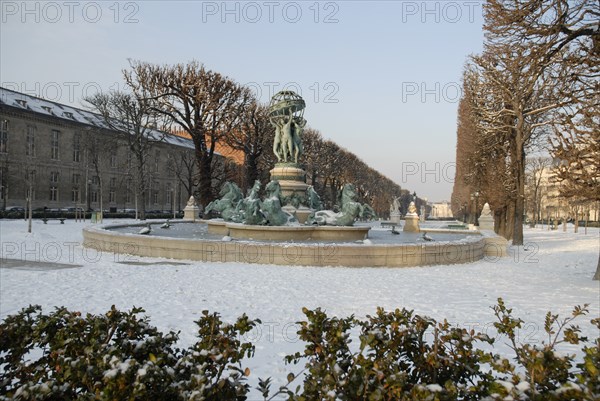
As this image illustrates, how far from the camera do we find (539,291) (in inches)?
407

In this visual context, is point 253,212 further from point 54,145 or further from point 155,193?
point 155,193

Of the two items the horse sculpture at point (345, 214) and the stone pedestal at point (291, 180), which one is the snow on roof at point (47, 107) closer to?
the stone pedestal at point (291, 180)

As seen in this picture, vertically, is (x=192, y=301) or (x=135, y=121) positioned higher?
(x=135, y=121)

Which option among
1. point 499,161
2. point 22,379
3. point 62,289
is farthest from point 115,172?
point 22,379

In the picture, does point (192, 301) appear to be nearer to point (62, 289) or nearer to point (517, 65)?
point (62, 289)

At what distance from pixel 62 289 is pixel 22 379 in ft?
22.8

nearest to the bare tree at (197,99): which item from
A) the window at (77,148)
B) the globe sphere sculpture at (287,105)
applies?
the globe sphere sculpture at (287,105)

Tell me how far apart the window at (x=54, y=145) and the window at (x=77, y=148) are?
2218mm

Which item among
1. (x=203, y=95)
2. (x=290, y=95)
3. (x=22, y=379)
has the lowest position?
(x=22, y=379)

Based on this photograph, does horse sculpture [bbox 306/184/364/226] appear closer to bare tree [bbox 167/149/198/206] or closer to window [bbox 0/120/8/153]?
bare tree [bbox 167/149/198/206]

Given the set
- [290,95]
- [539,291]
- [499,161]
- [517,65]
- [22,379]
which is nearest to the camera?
[22,379]

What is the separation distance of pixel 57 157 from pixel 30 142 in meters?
4.63

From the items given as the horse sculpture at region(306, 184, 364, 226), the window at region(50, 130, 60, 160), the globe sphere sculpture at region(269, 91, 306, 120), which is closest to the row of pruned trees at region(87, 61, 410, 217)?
the globe sphere sculpture at region(269, 91, 306, 120)

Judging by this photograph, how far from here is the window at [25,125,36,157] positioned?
54.8 m
